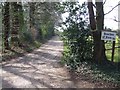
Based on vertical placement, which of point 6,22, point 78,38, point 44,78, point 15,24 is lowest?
point 44,78

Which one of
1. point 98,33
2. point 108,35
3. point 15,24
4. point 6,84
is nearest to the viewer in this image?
point 6,84

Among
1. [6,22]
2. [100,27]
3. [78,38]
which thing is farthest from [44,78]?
[6,22]

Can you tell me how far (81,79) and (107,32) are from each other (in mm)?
2606

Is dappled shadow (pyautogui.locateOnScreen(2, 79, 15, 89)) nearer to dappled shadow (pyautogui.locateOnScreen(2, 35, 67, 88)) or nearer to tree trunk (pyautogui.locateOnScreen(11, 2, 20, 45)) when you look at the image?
dappled shadow (pyautogui.locateOnScreen(2, 35, 67, 88))

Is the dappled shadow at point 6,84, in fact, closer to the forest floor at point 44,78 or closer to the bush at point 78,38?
the forest floor at point 44,78

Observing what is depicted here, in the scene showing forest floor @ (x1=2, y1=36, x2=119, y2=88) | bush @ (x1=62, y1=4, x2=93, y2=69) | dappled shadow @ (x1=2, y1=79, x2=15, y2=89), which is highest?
bush @ (x1=62, y1=4, x2=93, y2=69)

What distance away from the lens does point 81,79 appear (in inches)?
370

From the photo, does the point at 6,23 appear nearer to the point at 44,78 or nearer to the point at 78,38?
the point at 78,38

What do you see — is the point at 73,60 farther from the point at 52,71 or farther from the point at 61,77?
the point at 61,77

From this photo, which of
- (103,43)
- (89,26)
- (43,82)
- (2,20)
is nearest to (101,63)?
(103,43)

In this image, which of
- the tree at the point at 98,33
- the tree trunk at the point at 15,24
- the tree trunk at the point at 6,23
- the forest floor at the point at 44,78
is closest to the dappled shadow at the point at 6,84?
the forest floor at the point at 44,78

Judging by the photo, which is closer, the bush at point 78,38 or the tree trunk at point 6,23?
the bush at point 78,38

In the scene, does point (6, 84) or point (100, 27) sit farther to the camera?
point (100, 27)

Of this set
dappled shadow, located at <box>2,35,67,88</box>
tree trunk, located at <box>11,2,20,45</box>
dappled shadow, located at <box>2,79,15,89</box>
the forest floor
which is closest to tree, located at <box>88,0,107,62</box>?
the forest floor
